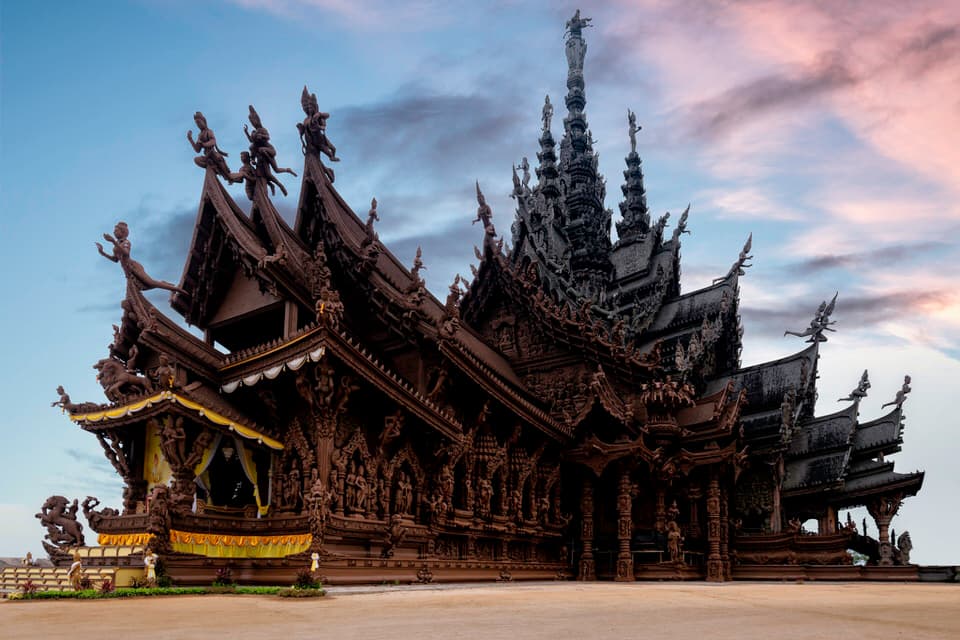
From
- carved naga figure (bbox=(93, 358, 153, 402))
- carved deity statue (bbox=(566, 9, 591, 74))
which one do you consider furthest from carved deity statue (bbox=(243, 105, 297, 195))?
carved deity statue (bbox=(566, 9, 591, 74))

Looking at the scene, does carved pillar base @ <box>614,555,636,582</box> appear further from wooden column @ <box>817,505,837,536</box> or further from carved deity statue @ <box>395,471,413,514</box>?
wooden column @ <box>817,505,837,536</box>

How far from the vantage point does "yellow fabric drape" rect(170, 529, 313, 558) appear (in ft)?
35.3

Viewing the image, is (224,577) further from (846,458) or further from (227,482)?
(846,458)

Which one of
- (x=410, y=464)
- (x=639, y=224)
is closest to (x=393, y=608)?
(x=410, y=464)

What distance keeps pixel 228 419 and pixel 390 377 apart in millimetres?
2664

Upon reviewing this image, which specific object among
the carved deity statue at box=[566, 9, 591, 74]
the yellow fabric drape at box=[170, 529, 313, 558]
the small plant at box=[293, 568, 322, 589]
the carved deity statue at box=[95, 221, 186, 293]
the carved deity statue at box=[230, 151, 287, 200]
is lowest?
the small plant at box=[293, 568, 322, 589]

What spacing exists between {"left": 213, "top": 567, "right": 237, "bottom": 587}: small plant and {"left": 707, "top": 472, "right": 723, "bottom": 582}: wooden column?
11824mm

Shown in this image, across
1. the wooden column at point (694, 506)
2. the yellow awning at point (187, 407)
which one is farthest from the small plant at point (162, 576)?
the wooden column at point (694, 506)

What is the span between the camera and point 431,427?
45.1 ft

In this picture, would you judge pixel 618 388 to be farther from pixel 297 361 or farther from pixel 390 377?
pixel 297 361

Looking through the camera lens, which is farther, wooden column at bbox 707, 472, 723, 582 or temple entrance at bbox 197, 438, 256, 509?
wooden column at bbox 707, 472, 723, 582

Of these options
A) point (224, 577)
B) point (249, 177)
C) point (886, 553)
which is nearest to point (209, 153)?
point (249, 177)

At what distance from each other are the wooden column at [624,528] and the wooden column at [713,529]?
2.26 m

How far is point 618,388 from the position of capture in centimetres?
1972
